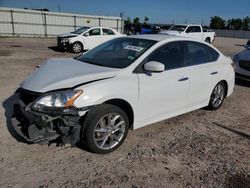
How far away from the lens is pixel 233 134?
166 inches

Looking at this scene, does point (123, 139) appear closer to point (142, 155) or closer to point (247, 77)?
point (142, 155)

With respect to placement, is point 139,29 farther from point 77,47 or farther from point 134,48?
point 134,48

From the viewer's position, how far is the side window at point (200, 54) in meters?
4.38

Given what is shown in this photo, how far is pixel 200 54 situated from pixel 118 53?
1.63 m

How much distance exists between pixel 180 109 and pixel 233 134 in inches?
39.6

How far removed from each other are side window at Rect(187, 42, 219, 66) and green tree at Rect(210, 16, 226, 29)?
218ft

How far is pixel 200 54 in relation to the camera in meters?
4.60

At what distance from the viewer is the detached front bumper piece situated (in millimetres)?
2934

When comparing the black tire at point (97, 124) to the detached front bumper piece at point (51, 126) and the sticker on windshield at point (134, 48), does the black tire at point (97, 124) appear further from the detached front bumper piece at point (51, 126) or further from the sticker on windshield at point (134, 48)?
the sticker on windshield at point (134, 48)

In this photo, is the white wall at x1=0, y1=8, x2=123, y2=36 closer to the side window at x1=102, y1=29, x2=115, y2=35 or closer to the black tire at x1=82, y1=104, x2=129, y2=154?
the side window at x1=102, y1=29, x2=115, y2=35

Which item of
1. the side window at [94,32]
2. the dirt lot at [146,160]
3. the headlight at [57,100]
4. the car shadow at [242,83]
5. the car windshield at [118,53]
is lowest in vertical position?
the dirt lot at [146,160]

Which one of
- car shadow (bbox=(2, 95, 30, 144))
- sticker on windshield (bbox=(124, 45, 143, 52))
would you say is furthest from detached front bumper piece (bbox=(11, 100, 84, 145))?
sticker on windshield (bbox=(124, 45, 143, 52))

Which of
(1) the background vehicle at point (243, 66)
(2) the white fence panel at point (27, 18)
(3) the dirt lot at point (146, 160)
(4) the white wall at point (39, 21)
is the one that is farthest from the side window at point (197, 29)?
(3) the dirt lot at point (146, 160)

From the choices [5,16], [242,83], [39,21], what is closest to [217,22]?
[39,21]
